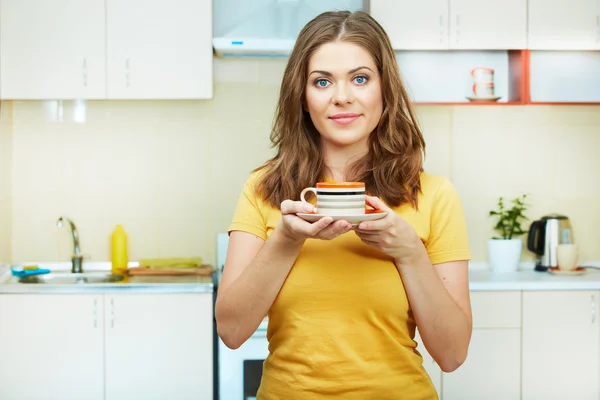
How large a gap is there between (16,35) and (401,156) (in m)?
2.54

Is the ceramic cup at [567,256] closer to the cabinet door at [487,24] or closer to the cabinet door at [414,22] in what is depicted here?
the cabinet door at [487,24]

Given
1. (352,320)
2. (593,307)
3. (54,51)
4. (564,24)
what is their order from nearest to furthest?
1. (352,320)
2. (593,307)
3. (54,51)
4. (564,24)

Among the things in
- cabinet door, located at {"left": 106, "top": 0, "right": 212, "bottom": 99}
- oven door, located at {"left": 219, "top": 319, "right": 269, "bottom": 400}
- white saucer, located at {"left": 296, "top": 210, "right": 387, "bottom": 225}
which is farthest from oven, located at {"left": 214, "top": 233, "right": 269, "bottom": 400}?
white saucer, located at {"left": 296, "top": 210, "right": 387, "bottom": 225}

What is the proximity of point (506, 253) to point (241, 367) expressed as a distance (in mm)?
1374

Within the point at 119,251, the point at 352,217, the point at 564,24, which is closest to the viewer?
the point at 352,217

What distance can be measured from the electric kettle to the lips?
8.50 ft

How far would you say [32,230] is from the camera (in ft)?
12.5

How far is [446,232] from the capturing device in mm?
Answer: 1403

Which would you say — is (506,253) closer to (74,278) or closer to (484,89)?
(484,89)

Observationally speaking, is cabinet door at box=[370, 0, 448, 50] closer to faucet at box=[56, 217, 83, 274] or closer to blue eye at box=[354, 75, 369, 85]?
faucet at box=[56, 217, 83, 274]

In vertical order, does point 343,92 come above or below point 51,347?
above

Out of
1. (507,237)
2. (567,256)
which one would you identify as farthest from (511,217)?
(567,256)

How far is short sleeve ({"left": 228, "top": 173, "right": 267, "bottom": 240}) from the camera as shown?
4.73 feet

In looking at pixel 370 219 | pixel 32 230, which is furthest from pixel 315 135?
pixel 32 230
